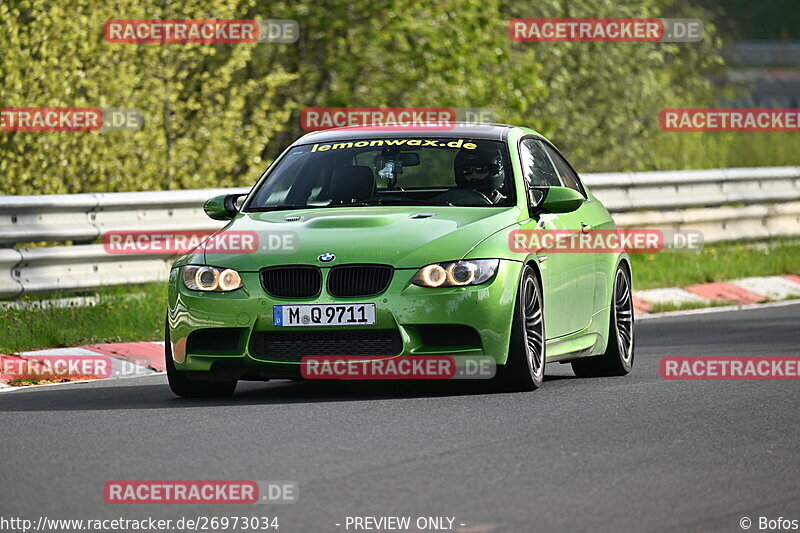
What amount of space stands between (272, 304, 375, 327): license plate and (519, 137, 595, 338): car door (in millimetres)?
1189

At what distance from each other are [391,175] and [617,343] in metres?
1.89

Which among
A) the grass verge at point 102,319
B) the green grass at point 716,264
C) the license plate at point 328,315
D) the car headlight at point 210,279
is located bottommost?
the green grass at point 716,264

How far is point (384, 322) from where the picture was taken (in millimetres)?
9109

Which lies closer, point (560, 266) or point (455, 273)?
point (455, 273)

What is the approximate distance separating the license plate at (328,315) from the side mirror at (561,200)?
4.78 ft

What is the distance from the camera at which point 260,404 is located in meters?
9.36

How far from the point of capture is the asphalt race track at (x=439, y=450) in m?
6.29

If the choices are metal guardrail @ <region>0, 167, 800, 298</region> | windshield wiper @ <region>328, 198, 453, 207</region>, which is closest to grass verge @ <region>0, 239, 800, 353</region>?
metal guardrail @ <region>0, 167, 800, 298</region>

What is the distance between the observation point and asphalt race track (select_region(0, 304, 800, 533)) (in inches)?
247

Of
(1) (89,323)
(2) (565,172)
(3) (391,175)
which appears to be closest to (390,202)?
(3) (391,175)

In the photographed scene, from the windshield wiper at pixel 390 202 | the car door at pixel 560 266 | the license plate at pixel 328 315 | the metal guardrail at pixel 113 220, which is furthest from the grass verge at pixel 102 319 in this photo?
the car door at pixel 560 266

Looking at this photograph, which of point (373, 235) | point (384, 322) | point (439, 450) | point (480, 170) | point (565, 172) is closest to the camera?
point (439, 450)

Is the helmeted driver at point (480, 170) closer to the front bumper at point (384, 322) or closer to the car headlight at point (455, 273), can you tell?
the front bumper at point (384, 322)

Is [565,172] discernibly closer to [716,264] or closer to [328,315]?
[328,315]
